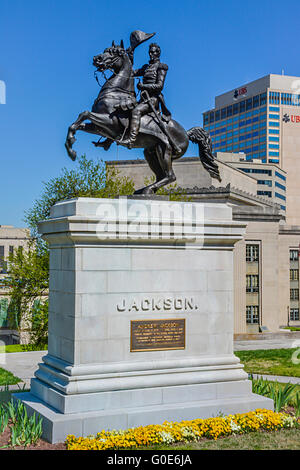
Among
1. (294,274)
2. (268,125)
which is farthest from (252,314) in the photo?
(268,125)

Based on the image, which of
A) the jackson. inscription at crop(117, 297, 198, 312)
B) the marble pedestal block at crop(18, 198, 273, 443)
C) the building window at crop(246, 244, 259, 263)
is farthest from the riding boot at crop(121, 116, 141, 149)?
the building window at crop(246, 244, 259, 263)

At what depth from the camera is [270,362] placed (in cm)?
2073

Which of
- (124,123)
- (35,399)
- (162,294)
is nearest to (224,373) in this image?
(162,294)

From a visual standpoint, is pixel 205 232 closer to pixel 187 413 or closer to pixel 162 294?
pixel 162 294

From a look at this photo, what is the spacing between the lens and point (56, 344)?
10867mm

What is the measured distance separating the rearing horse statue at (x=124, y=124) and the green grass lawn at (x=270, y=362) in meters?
9.20

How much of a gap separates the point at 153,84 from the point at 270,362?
1280cm

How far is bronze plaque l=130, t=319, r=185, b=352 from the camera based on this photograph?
10.4 meters

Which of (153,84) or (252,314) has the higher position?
(153,84)

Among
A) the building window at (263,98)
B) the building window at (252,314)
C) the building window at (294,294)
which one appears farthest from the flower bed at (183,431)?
the building window at (263,98)

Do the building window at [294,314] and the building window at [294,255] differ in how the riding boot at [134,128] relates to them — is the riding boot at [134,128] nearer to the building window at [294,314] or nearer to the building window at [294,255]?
the building window at [294,255]

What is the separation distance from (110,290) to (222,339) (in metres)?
2.66

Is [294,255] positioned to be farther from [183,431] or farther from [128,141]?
[183,431]

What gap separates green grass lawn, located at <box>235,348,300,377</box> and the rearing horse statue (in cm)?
920
